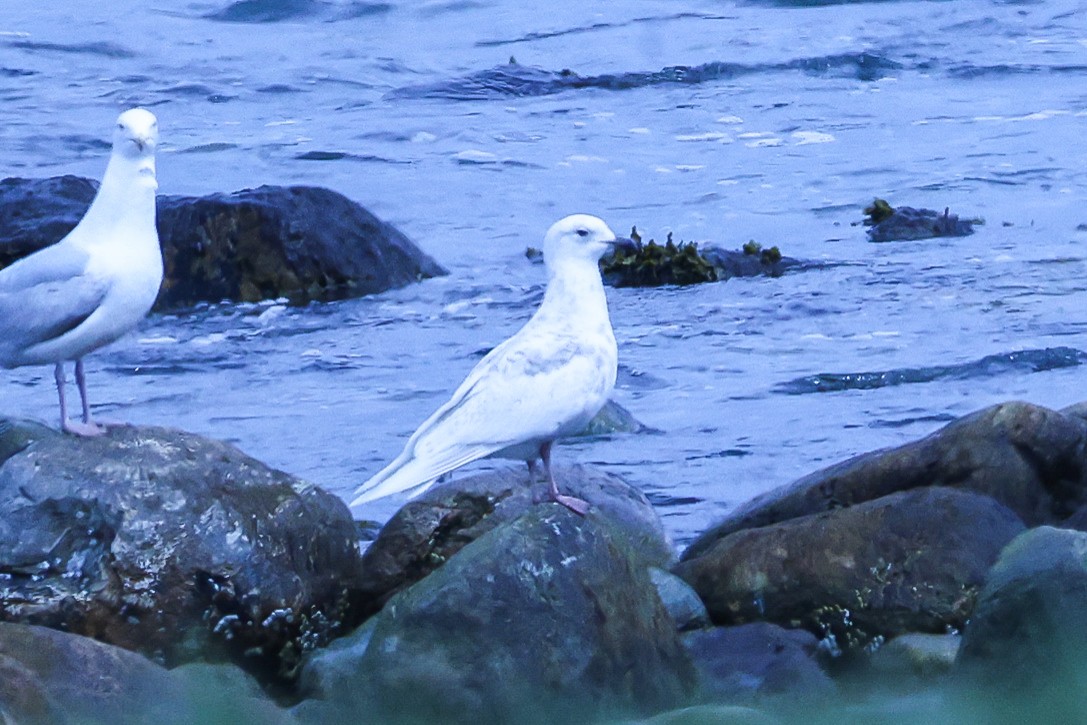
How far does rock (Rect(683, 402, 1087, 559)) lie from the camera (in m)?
6.80

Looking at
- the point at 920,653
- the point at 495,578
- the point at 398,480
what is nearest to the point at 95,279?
the point at 398,480

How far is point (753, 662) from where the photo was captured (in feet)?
20.5

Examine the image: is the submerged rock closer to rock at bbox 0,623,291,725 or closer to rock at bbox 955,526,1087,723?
rock at bbox 955,526,1087,723

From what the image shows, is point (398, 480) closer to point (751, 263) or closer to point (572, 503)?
point (572, 503)

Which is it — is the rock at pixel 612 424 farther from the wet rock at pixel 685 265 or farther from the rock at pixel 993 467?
the wet rock at pixel 685 265

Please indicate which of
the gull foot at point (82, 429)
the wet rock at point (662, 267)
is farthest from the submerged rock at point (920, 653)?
the wet rock at point (662, 267)

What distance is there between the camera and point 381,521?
8289 mm

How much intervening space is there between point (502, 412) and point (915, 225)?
8276 mm

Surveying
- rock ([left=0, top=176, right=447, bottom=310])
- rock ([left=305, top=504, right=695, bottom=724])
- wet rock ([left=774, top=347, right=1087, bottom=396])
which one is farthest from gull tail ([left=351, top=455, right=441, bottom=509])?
rock ([left=0, top=176, right=447, bottom=310])

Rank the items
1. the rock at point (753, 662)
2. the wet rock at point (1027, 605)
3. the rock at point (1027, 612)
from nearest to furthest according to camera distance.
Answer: the rock at point (1027, 612) → the wet rock at point (1027, 605) → the rock at point (753, 662)

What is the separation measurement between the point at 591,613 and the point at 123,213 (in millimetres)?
2546

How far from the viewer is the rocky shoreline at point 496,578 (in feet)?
17.9

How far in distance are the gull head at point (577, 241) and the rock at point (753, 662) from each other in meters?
1.53

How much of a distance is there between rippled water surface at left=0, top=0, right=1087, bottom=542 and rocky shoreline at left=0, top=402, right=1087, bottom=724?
4.88ft
